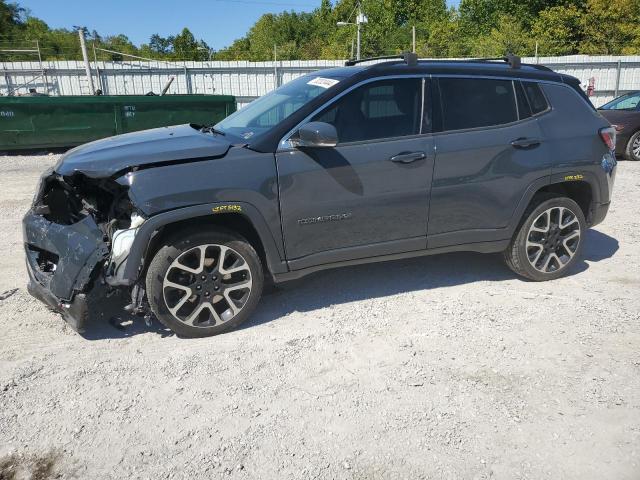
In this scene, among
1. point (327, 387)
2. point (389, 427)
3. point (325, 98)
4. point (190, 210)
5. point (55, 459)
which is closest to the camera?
point (55, 459)

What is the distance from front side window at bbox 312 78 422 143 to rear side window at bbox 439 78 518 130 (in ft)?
0.82

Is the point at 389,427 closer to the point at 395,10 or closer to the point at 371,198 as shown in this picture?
the point at 371,198

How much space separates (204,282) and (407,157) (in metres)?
1.78

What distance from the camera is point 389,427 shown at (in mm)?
2879

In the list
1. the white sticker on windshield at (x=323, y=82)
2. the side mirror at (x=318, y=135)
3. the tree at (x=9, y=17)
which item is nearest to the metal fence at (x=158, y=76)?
the white sticker on windshield at (x=323, y=82)

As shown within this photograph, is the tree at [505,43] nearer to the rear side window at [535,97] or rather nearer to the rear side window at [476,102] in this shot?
the rear side window at [535,97]

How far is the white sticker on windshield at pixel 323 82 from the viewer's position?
4.07 metres

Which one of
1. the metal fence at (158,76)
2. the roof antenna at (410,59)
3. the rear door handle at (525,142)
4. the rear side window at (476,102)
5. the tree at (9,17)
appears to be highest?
the tree at (9,17)

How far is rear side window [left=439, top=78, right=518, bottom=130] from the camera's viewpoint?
4250mm

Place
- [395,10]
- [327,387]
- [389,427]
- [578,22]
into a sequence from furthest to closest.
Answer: [395,10], [578,22], [327,387], [389,427]

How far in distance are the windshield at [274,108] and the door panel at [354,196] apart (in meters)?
0.40

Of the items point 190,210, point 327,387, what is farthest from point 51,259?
point 327,387

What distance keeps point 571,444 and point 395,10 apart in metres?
59.0

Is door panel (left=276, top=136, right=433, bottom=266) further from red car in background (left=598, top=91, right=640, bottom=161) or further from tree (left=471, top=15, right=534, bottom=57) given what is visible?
tree (left=471, top=15, right=534, bottom=57)
